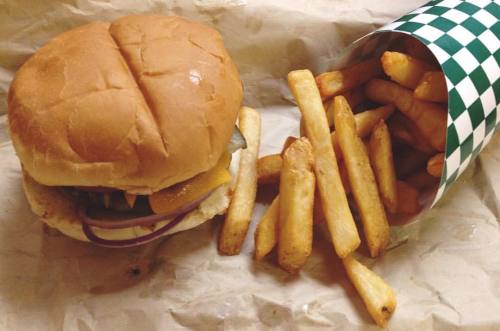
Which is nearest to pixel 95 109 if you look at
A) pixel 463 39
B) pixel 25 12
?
pixel 25 12

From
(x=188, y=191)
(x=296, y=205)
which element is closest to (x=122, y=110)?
(x=188, y=191)

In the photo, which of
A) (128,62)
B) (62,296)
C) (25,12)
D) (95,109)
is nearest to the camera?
(95,109)

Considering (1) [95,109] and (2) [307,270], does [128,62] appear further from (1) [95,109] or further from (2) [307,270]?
(2) [307,270]

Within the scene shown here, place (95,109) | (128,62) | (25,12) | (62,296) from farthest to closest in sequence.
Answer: (25,12) < (62,296) < (128,62) < (95,109)

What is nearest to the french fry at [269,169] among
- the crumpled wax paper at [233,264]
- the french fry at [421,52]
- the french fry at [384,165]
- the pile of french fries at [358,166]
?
the pile of french fries at [358,166]

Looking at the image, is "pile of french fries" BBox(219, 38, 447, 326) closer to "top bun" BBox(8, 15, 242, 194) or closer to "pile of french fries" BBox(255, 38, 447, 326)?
"pile of french fries" BBox(255, 38, 447, 326)

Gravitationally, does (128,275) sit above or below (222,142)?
below

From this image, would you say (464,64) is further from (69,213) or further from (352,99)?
(69,213)
